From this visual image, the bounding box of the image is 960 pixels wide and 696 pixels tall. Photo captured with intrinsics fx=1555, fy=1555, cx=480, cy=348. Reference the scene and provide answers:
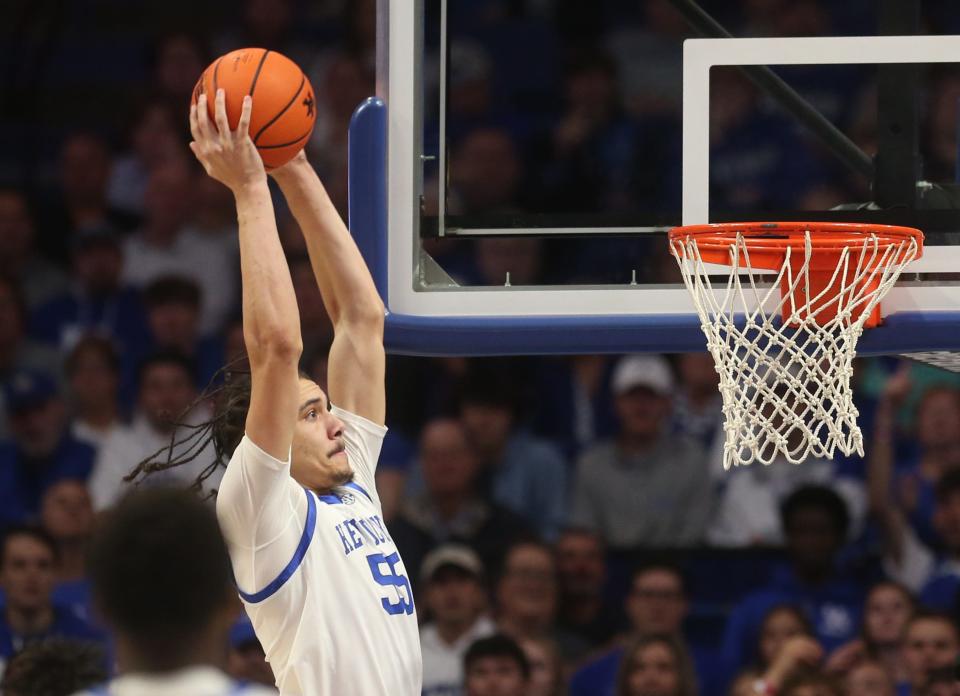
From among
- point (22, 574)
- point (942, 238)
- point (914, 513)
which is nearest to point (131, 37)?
point (22, 574)

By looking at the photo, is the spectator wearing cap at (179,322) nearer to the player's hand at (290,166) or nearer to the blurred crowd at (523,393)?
the blurred crowd at (523,393)

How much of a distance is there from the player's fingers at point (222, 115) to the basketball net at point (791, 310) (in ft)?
3.58

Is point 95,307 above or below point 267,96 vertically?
below

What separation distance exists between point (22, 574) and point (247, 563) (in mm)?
2893

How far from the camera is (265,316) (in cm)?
304

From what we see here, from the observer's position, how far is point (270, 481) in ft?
10.0

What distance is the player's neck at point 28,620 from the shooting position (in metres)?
5.71

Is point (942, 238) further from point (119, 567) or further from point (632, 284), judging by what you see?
point (119, 567)

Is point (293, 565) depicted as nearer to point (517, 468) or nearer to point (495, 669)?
point (495, 669)

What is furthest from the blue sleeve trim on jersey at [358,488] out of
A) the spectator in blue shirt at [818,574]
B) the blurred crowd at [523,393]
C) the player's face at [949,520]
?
the player's face at [949,520]

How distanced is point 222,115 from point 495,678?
2.86m

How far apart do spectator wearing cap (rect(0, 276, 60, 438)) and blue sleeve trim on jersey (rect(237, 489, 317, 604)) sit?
3.89 m

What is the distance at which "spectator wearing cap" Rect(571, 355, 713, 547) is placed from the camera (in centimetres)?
620

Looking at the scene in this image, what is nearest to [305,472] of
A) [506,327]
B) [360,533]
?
[360,533]
